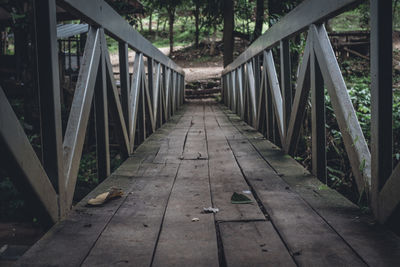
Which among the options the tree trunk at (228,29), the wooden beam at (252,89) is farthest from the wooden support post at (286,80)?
the tree trunk at (228,29)

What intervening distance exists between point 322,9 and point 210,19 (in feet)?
39.2

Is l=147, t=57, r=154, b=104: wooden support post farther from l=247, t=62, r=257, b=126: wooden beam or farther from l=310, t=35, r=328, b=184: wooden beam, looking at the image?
l=310, t=35, r=328, b=184: wooden beam

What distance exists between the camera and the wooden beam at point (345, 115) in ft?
5.80

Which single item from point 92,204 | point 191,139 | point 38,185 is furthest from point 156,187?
point 191,139

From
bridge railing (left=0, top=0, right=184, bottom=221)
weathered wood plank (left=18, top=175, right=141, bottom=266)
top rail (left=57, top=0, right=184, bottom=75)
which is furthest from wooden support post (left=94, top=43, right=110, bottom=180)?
weathered wood plank (left=18, top=175, right=141, bottom=266)

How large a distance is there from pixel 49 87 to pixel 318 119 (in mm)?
1489

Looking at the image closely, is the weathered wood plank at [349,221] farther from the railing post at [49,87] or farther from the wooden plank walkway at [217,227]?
the railing post at [49,87]

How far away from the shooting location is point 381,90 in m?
1.50

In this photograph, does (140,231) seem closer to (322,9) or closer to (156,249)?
(156,249)

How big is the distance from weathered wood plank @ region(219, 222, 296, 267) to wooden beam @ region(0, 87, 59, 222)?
661 mm

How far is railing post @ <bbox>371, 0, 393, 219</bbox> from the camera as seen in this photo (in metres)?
1.46

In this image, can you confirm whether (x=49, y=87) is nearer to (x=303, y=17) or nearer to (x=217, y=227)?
(x=217, y=227)

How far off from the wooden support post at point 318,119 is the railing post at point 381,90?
0.77 meters

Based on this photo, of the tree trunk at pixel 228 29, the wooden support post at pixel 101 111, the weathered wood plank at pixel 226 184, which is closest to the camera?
the weathered wood plank at pixel 226 184
